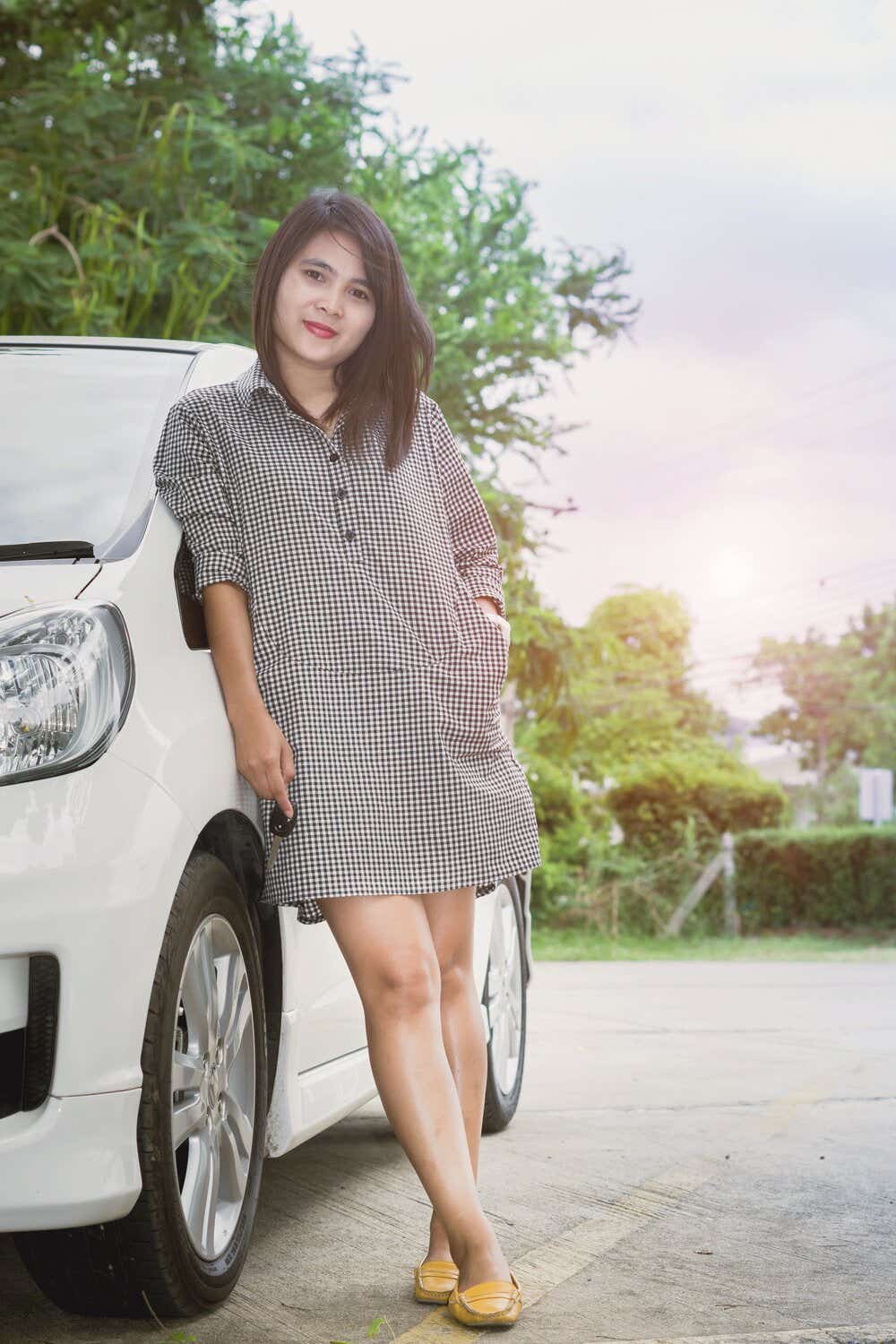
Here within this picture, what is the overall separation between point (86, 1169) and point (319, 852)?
664mm

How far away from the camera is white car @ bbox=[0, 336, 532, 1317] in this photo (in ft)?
7.41

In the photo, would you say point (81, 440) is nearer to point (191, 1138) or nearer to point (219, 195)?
point (191, 1138)

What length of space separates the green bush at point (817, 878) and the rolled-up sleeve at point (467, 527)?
21.3 m

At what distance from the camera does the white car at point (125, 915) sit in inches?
88.9

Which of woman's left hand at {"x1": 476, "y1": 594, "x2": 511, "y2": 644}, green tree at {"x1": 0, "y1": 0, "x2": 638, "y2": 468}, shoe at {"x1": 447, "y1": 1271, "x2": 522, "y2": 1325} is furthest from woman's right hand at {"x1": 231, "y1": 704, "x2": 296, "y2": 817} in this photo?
green tree at {"x1": 0, "y1": 0, "x2": 638, "y2": 468}

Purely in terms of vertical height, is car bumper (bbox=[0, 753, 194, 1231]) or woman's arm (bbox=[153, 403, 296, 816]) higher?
woman's arm (bbox=[153, 403, 296, 816])

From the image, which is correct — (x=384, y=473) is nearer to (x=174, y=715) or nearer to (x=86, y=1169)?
(x=174, y=715)

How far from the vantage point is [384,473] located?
120 inches

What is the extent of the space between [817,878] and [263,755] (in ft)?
74.0

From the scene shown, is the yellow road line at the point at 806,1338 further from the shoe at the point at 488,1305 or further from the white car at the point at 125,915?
the white car at the point at 125,915

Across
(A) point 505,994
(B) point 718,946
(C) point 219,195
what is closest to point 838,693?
(B) point 718,946

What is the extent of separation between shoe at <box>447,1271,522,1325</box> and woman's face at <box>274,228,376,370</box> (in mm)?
1678

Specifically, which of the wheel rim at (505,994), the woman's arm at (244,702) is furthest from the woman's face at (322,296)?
the wheel rim at (505,994)

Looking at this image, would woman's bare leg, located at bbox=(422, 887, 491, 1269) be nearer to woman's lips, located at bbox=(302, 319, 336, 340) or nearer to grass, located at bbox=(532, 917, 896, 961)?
woman's lips, located at bbox=(302, 319, 336, 340)
